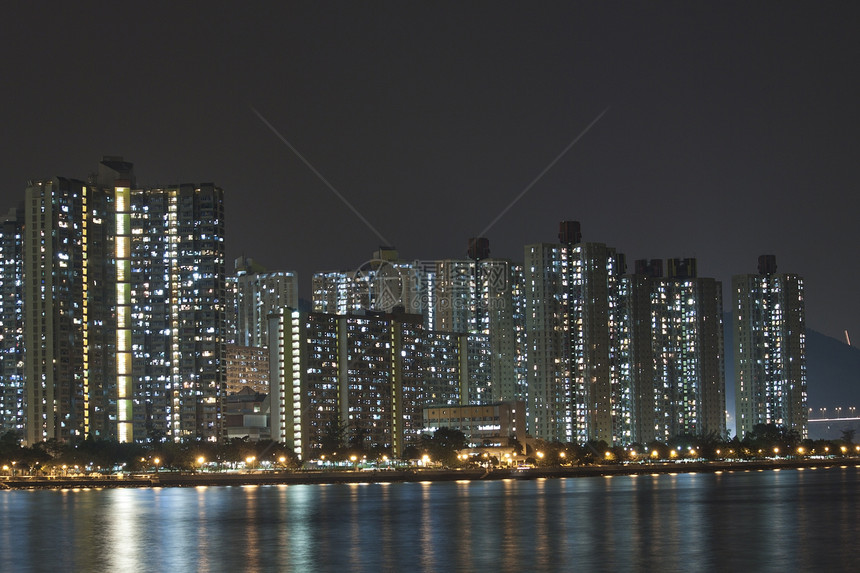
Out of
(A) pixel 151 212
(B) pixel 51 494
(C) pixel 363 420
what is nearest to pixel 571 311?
(C) pixel 363 420

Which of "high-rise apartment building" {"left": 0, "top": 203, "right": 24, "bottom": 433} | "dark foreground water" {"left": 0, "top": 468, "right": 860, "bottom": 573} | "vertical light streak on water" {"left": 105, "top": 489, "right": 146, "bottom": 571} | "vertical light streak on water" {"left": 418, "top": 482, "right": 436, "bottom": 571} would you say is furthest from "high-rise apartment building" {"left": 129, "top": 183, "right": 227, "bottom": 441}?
"vertical light streak on water" {"left": 418, "top": 482, "right": 436, "bottom": 571}

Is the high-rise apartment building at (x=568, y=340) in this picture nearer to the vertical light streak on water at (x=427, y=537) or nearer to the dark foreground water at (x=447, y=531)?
the dark foreground water at (x=447, y=531)

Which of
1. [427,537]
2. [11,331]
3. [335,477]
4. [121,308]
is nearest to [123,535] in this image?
[427,537]

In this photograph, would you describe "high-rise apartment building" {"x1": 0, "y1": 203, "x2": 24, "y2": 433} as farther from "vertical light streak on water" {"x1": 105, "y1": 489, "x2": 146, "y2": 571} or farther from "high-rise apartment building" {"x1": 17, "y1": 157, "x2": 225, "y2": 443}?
"vertical light streak on water" {"x1": 105, "y1": 489, "x2": 146, "y2": 571}

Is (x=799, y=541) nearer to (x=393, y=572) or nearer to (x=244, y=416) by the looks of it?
(x=393, y=572)

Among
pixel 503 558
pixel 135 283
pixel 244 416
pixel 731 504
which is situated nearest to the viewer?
pixel 503 558

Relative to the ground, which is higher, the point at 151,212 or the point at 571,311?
the point at 151,212
